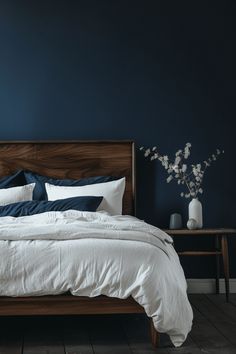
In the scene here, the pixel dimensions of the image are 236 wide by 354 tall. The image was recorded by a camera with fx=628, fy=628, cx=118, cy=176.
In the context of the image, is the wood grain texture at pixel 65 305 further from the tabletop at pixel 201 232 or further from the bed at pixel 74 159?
the bed at pixel 74 159

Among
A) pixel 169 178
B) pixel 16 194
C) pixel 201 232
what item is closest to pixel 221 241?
pixel 201 232

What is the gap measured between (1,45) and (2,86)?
1.26 ft

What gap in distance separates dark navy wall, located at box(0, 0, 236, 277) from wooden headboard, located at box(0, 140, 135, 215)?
0.11 meters

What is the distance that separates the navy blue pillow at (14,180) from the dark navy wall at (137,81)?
0.37m

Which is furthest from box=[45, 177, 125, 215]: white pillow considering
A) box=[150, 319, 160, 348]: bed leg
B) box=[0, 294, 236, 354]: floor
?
box=[150, 319, 160, 348]: bed leg

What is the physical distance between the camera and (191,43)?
19.6ft

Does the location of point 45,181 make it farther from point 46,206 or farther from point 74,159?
point 46,206

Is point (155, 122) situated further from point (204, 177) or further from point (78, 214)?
point (78, 214)

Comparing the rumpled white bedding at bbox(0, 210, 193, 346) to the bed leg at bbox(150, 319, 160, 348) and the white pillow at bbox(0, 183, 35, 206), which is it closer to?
the bed leg at bbox(150, 319, 160, 348)

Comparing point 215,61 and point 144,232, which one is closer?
point 144,232

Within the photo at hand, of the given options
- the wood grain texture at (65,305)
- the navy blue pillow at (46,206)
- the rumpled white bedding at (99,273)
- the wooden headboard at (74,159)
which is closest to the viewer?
the rumpled white bedding at (99,273)

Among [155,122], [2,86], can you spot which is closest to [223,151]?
[155,122]

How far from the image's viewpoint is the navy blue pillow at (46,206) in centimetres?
516

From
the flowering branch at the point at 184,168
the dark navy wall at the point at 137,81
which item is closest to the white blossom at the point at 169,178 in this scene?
the flowering branch at the point at 184,168
